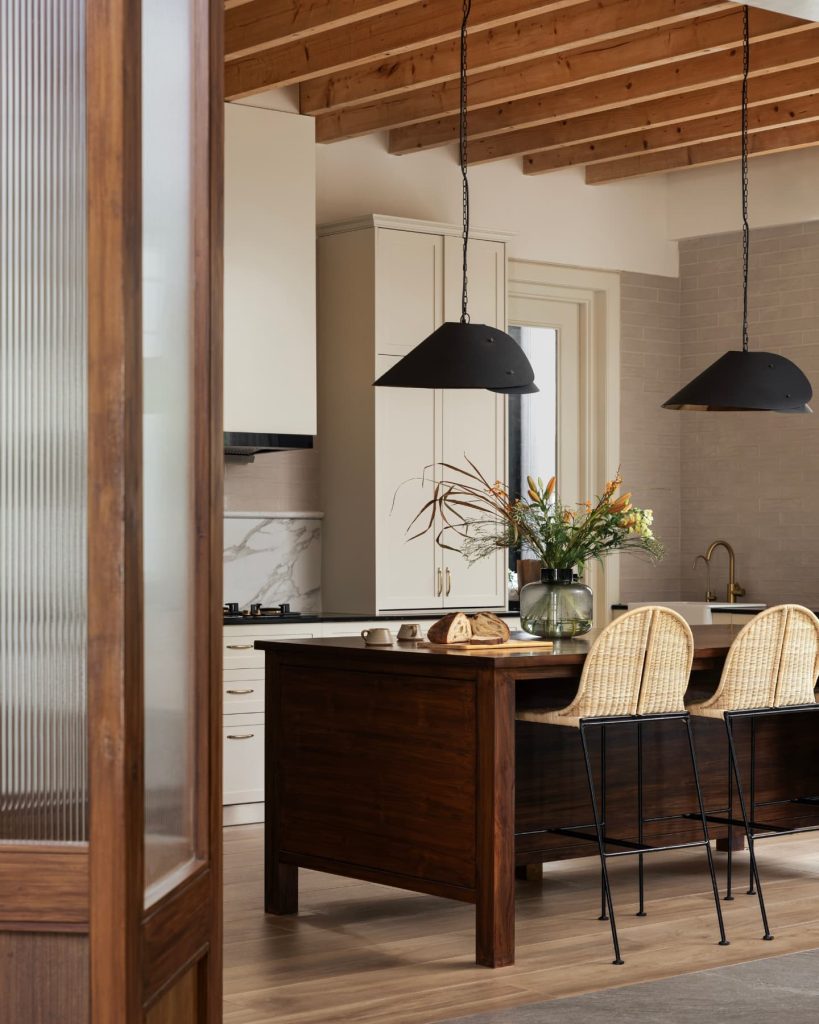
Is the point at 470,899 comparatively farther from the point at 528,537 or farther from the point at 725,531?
the point at 725,531

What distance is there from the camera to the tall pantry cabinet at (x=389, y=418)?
23.6ft

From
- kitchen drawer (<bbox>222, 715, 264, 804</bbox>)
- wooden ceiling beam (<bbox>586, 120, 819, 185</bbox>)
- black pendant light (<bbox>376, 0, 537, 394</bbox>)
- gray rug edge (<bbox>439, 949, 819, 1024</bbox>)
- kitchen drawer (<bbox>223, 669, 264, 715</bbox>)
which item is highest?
wooden ceiling beam (<bbox>586, 120, 819, 185</bbox>)

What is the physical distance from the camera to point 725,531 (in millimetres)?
8711

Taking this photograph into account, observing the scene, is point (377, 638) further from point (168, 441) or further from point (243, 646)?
point (168, 441)

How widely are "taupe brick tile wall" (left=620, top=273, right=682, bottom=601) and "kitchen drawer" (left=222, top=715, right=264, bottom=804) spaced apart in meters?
2.89

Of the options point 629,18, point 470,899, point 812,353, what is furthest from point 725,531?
point 470,899

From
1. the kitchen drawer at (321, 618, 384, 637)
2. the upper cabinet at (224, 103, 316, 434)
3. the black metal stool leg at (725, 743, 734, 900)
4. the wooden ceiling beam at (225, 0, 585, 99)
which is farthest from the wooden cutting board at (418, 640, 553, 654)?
the wooden ceiling beam at (225, 0, 585, 99)

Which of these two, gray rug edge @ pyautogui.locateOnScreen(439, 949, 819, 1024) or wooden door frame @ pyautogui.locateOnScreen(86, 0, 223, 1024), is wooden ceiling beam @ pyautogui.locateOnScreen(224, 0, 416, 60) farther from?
wooden door frame @ pyautogui.locateOnScreen(86, 0, 223, 1024)

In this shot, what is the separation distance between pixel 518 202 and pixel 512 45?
2.00 m

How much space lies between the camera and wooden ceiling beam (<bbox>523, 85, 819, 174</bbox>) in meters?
7.24

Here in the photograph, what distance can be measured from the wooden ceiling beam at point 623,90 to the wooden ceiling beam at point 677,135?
0.43 meters

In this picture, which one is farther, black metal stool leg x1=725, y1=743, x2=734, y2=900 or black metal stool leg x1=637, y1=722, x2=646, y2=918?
black metal stool leg x1=725, y1=743, x2=734, y2=900

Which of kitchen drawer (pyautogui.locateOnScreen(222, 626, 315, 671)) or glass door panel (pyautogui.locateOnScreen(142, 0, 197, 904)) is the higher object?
glass door panel (pyautogui.locateOnScreen(142, 0, 197, 904))

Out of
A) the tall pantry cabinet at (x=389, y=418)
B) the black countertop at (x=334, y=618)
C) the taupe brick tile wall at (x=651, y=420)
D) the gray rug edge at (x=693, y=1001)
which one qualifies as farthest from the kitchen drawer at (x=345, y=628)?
the gray rug edge at (x=693, y=1001)
